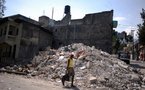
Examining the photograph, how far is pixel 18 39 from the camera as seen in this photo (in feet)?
86.9

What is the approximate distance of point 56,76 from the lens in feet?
52.4

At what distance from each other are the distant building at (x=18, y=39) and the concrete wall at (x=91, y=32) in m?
3.96

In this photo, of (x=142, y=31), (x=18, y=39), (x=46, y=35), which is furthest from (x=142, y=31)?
(x=18, y=39)

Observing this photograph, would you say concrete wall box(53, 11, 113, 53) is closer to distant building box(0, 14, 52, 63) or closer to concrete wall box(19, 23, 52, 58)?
concrete wall box(19, 23, 52, 58)

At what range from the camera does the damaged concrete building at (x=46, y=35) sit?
26.6 m

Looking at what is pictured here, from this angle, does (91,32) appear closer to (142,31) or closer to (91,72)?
(142,31)

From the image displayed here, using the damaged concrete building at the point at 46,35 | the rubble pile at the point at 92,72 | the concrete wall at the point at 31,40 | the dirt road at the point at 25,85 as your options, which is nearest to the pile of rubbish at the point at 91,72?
the rubble pile at the point at 92,72

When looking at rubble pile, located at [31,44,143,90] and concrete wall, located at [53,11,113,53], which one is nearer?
rubble pile, located at [31,44,143,90]

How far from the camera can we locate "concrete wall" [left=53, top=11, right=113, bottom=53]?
28.1m

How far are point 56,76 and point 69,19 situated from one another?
867 inches

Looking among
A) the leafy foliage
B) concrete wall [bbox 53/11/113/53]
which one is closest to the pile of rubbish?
concrete wall [bbox 53/11/113/53]

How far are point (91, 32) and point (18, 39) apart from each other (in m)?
9.90

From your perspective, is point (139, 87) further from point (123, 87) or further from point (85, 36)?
point (85, 36)

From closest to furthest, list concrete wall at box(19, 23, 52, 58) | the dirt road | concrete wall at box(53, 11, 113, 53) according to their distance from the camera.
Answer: the dirt road, concrete wall at box(19, 23, 52, 58), concrete wall at box(53, 11, 113, 53)
